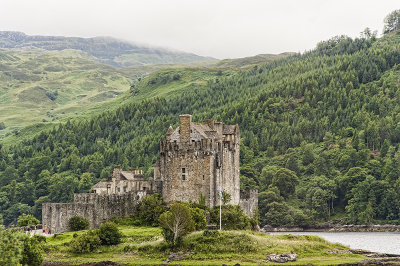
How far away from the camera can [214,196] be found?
317ft

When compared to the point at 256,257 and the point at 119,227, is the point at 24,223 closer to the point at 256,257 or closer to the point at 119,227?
the point at 119,227

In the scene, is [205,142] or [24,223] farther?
[24,223]

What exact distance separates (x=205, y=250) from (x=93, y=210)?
2535cm

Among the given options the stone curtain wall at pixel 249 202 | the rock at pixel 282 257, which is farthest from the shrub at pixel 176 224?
the stone curtain wall at pixel 249 202

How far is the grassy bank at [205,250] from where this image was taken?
79.1m

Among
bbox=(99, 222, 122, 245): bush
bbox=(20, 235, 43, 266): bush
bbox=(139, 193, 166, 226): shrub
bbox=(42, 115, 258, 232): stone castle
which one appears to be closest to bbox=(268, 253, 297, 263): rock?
bbox=(42, 115, 258, 232): stone castle

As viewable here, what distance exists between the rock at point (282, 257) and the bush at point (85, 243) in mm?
24077

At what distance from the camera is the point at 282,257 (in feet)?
258

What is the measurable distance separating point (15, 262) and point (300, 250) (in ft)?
129

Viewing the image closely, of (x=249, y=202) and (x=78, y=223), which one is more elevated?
(x=249, y=202)

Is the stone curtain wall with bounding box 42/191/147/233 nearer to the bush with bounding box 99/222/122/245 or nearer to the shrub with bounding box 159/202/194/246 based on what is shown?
the bush with bounding box 99/222/122/245

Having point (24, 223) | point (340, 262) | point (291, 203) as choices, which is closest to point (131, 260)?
point (340, 262)

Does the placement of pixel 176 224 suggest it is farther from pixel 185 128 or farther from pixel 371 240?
pixel 371 240

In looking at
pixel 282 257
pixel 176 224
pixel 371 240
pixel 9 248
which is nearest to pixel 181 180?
pixel 176 224
